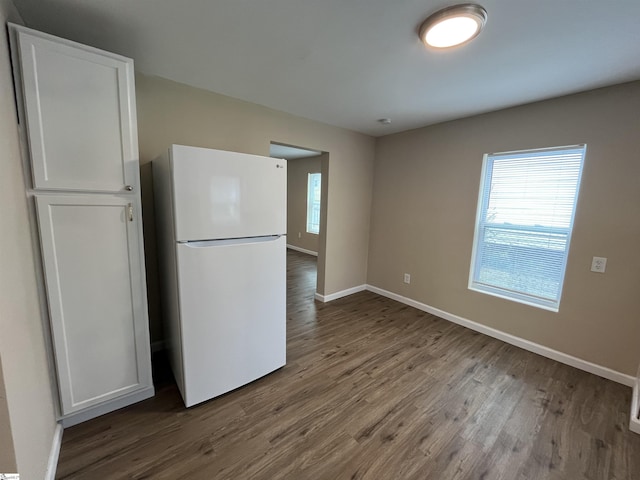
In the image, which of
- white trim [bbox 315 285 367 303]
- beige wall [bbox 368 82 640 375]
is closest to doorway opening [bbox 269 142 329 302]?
white trim [bbox 315 285 367 303]

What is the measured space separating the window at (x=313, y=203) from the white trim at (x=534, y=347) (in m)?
3.48

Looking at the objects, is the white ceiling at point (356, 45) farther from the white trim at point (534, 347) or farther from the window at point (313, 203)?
the window at point (313, 203)

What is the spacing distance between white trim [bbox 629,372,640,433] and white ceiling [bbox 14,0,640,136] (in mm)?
2301

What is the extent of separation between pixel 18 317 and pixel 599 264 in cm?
373

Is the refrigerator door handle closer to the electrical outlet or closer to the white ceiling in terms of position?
the white ceiling

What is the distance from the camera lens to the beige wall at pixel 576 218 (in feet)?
6.75

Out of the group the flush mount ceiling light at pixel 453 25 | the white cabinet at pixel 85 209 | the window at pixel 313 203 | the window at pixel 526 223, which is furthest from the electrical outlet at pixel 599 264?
the window at pixel 313 203

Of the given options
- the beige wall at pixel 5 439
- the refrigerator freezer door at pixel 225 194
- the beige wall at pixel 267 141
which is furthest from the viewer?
the beige wall at pixel 267 141

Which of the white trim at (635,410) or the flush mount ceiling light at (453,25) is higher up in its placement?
the flush mount ceiling light at (453,25)

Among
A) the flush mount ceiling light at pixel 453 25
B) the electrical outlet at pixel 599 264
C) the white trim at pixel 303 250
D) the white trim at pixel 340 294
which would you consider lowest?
the white trim at pixel 340 294

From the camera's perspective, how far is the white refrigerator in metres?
1.60

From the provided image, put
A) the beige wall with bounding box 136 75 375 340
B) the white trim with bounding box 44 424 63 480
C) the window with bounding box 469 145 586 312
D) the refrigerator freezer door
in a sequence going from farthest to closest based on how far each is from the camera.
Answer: the window with bounding box 469 145 586 312 → the beige wall with bounding box 136 75 375 340 → the refrigerator freezer door → the white trim with bounding box 44 424 63 480

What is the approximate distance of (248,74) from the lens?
2031 mm

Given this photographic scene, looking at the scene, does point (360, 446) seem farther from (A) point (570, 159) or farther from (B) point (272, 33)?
(A) point (570, 159)
